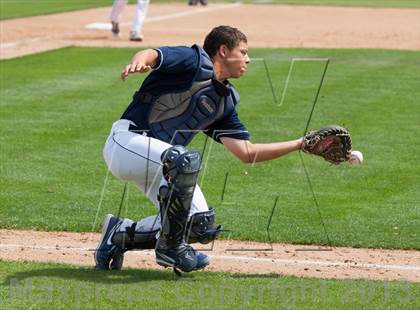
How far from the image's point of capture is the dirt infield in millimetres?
6957

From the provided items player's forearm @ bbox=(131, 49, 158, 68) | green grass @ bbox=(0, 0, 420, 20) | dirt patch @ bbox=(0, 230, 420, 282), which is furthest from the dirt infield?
player's forearm @ bbox=(131, 49, 158, 68)

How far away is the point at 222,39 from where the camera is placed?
6.42 m

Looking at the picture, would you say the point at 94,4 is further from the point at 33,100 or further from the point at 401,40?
the point at 33,100

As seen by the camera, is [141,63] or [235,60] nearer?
[141,63]

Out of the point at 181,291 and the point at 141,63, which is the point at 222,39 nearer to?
the point at 141,63

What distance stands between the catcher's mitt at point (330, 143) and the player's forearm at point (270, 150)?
0.48 feet

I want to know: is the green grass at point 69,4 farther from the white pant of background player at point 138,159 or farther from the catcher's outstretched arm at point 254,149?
the white pant of background player at point 138,159

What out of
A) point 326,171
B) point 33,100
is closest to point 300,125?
point 326,171

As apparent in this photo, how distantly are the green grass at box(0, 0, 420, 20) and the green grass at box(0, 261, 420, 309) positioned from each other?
64.4ft

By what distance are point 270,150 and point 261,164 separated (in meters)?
3.73

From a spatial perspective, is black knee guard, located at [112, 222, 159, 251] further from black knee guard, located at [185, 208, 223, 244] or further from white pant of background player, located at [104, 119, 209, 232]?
black knee guard, located at [185, 208, 223, 244]

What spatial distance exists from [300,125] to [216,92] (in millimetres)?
5703

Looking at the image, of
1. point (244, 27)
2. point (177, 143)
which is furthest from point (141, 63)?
point (244, 27)

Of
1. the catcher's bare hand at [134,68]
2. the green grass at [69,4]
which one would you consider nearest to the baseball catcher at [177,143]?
the catcher's bare hand at [134,68]
